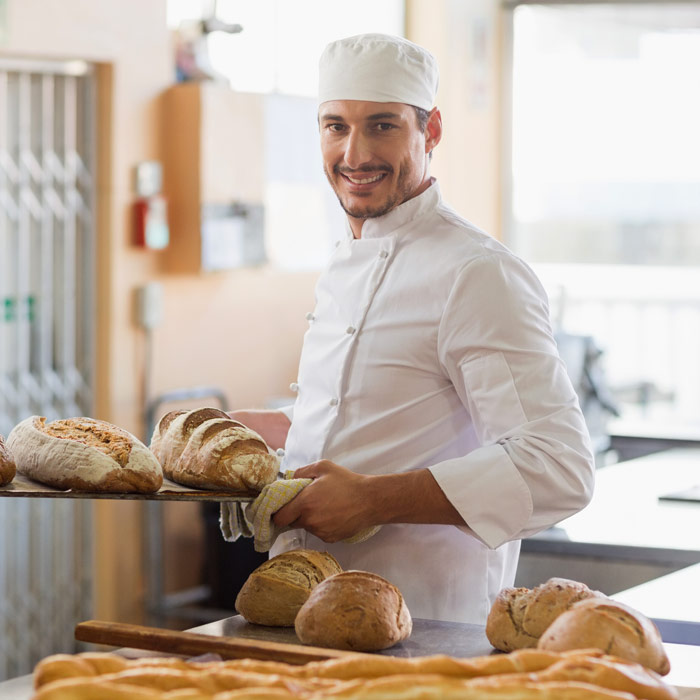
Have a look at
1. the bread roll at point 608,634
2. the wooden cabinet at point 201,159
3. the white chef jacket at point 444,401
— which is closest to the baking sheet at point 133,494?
the white chef jacket at point 444,401

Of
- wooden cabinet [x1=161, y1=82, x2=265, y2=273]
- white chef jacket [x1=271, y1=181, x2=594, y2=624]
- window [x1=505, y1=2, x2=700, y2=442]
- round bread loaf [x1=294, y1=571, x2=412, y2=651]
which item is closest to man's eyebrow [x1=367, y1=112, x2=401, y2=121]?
white chef jacket [x1=271, y1=181, x2=594, y2=624]

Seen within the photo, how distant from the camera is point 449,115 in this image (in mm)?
5930

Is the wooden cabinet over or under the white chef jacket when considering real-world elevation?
over

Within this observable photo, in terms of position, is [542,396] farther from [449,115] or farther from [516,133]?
[516,133]

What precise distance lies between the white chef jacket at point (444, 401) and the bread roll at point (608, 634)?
1.18ft

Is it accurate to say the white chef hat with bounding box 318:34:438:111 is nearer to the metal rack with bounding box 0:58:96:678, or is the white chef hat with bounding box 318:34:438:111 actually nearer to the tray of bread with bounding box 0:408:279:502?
the tray of bread with bounding box 0:408:279:502

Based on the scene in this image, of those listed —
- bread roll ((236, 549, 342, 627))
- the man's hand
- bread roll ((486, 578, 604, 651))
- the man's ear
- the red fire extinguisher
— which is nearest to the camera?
bread roll ((486, 578, 604, 651))

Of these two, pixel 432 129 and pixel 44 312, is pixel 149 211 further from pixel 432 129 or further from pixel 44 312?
pixel 432 129

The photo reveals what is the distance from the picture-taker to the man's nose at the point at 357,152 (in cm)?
184

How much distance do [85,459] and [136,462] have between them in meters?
0.07

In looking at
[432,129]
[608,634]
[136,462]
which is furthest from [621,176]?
[608,634]

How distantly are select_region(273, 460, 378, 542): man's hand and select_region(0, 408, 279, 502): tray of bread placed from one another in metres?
0.05

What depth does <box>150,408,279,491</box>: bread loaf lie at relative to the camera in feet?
5.27

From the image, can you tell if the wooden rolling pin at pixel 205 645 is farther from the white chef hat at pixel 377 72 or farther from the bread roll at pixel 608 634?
the white chef hat at pixel 377 72
